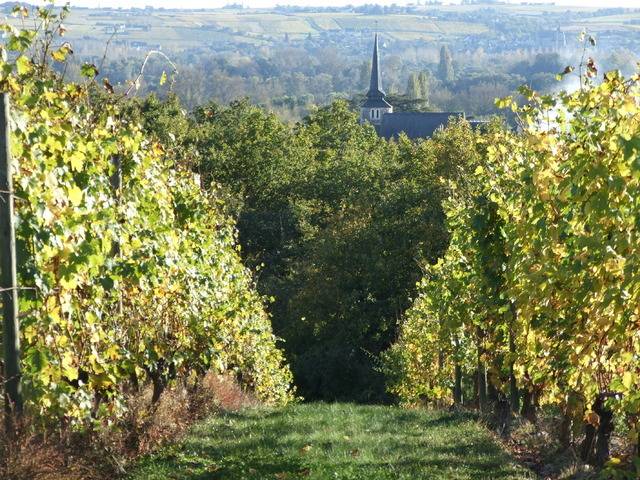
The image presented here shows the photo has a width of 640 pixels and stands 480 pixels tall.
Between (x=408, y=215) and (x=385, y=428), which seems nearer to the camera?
(x=385, y=428)

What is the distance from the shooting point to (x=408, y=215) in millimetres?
36188

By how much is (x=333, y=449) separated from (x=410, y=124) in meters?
102

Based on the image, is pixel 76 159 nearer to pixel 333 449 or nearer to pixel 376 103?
pixel 333 449

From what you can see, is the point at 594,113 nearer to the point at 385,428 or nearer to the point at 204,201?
the point at 385,428

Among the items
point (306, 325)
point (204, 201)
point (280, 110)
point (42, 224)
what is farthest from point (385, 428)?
point (280, 110)

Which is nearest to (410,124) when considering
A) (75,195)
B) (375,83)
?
(375,83)

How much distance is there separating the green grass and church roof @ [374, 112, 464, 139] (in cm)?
9640

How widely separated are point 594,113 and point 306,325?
28.1m

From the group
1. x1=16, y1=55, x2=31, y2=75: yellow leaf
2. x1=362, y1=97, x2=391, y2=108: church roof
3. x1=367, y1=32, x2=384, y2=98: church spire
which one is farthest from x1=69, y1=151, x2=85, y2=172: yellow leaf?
x1=367, y1=32, x2=384, y2=98: church spire

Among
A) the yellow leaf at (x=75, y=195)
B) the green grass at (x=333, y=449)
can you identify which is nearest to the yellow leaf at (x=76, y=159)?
the yellow leaf at (x=75, y=195)

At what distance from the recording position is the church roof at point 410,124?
4301 inches

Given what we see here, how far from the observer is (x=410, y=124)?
111 metres

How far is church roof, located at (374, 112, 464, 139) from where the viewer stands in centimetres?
10925

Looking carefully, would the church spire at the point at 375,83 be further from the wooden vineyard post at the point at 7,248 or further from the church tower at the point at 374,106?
the wooden vineyard post at the point at 7,248
